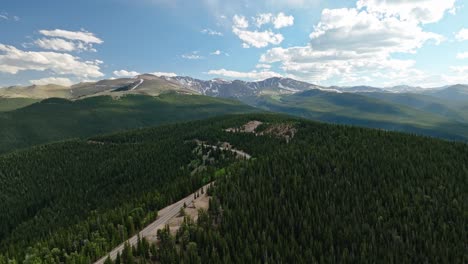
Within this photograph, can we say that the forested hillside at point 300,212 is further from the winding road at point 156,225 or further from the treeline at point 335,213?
the winding road at point 156,225

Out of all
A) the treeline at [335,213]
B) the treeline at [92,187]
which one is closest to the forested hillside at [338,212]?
the treeline at [335,213]

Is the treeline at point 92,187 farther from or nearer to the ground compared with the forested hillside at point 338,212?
nearer to the ground

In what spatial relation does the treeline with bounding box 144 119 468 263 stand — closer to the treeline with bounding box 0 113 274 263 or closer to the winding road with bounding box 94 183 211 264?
the winding road with bounding box 94 183 211 264

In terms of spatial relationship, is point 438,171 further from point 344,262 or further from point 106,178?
point 106,178

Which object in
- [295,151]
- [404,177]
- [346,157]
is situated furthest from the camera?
[295,151]

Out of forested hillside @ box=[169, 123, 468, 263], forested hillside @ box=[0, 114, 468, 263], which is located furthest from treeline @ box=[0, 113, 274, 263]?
forested hillside @ box=[169, 123, 468, 263]

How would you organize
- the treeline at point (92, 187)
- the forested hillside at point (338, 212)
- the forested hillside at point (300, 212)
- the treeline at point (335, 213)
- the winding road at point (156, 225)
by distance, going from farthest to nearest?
the treeline at point (92, 187), the winding road at point (156, 225), the forested hillside at point (300, 212), the forested hillside at point (338, 212), the treeline at point (335, 213)

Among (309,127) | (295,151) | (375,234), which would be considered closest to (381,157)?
(295,151)

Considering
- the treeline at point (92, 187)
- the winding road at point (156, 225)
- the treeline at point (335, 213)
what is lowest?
the treeline at point (92, 187)

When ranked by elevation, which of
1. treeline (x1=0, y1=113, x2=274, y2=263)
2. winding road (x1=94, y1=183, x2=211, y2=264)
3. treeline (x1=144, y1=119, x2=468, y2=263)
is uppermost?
treeline (x1=144, y1=119, x2=468, y2=263)

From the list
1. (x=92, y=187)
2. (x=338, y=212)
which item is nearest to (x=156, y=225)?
(x=338, y=212)

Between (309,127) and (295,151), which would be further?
(309,127)
